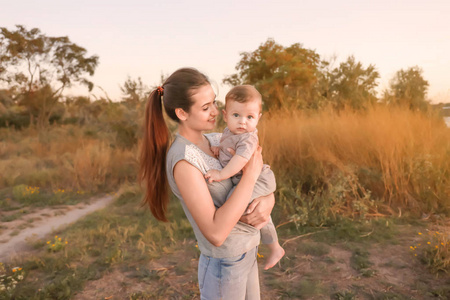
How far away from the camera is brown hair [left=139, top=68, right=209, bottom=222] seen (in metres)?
1.53

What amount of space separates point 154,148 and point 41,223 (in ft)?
16.1

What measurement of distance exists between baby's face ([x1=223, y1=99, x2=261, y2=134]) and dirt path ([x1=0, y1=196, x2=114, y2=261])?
366cm

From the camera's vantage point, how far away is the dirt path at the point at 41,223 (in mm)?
4332

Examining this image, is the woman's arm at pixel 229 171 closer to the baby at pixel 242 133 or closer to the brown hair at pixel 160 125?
the baby at pixel 242 133

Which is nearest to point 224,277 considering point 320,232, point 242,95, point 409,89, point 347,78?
point 242,95

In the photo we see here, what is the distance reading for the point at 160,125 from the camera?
1621mm

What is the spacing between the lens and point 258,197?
5.17 feet

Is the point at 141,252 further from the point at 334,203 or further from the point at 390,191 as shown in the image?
the point at 390,191

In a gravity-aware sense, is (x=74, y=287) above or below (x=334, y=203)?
below

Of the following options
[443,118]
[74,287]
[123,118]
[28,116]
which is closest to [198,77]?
[74,287]

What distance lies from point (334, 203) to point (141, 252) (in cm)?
267

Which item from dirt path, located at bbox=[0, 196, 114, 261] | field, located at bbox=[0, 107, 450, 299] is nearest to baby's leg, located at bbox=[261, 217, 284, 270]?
field, located at bbox=[0, 107, 450, 299]

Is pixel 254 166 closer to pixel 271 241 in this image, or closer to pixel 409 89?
pixel 271 241

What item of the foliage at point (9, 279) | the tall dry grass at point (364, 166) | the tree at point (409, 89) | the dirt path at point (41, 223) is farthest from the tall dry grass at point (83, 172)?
the tree at point (409, 89)
